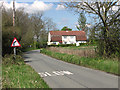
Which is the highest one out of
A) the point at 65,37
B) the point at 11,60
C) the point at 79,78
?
the point at 65,37

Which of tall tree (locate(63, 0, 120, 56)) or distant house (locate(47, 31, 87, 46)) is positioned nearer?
tall tree (locate(63, 0, 120, 56))

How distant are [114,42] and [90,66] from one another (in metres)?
2.99

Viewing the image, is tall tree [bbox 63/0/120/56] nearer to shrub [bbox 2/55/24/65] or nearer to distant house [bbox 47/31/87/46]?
shrub [bbox 2/55/24/65]

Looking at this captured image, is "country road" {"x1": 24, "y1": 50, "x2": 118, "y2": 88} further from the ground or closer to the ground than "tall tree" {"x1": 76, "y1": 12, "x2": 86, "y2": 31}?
closer to the ground

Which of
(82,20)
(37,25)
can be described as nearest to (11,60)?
(82,20)

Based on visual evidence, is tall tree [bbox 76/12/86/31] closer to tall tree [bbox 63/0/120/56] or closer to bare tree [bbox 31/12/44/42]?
tall tree [bbox 63/0/120/56]

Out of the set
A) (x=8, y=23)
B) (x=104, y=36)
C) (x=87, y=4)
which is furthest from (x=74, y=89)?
(x=8, y=23)

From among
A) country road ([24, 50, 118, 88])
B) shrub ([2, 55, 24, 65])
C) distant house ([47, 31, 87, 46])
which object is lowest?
country road ([24, 50, 118, 88])

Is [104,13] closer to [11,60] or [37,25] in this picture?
[11,60]

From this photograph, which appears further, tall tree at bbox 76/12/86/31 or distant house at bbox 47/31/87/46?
distant house at bbox 47/31/87/46

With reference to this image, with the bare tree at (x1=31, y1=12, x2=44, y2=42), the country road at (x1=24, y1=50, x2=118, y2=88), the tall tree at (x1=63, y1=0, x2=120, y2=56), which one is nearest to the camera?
the country road at (x1=24, y1=50, x2=118, y2=88)

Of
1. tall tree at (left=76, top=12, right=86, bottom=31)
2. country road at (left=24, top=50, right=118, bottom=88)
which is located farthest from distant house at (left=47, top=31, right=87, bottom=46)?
country road at (left=24, top=50, right=118, bottom=88)

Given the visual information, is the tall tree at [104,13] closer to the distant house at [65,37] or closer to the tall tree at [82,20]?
the tall tree at [82,20]

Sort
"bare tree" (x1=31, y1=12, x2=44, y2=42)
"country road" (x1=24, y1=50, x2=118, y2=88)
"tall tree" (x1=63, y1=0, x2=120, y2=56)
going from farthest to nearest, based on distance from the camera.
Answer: "bare tree" (x1=31, y1=12, x2=44, y2=42) < "tall tree" (x1=63, y1=0, x2=120, y2=56) < "country road" (x1=24, y1=50, x2=118, y2=88)
